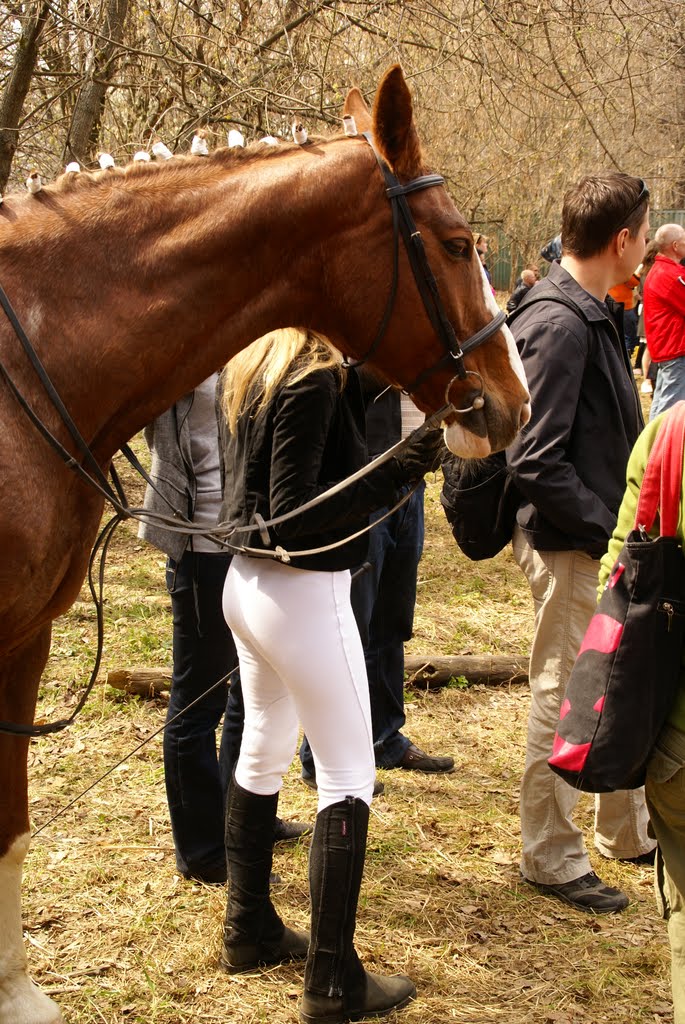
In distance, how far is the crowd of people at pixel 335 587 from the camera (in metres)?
2.82

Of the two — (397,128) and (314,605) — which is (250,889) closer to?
(314,605)

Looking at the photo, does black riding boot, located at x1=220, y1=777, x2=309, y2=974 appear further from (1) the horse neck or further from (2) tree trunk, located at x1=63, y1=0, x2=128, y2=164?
(2) tree trunk, located at x1=63, y1=0, x2=128, y2=164

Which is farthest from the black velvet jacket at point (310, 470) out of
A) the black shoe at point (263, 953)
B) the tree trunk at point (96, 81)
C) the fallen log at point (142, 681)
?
the tree trunk at point (96, 81)

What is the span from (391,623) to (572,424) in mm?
1933

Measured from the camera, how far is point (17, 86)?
21.4 feet

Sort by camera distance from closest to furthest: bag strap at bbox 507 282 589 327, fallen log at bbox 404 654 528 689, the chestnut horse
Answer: the chestnut horse < bag strap at bbox 507 282 589 327 < fallen log at bbox 404 654 528 689

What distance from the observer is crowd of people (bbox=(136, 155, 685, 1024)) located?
9.26 ft

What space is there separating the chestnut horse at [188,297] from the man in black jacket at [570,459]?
0.84 m

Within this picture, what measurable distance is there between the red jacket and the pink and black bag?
6.88m

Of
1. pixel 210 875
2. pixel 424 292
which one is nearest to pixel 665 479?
pixel 424 292

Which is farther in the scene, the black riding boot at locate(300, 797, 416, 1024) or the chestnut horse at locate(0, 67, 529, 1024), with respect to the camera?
the black riding boot at locate(300, 797, 416, 1024)

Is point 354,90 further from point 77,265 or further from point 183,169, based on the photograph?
point 77,265

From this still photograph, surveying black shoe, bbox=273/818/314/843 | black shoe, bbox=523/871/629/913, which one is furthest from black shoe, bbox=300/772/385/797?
black shoe, bbox=523/871/629/913

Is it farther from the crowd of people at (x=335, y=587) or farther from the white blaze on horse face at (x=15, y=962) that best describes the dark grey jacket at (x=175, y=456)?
the white blaze on horse face at (x=15, y=962)
